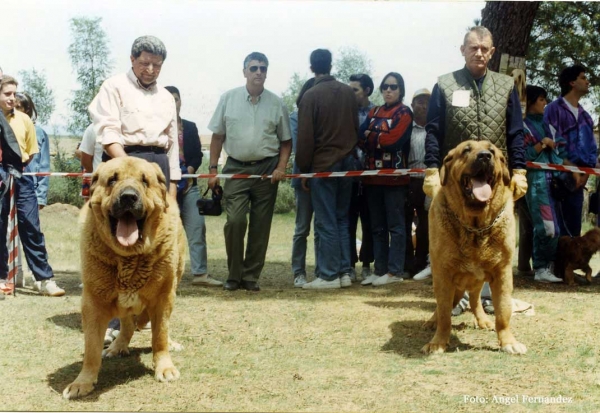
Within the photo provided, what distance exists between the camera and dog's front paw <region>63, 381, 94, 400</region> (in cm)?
361

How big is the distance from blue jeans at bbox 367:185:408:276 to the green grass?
74 cm

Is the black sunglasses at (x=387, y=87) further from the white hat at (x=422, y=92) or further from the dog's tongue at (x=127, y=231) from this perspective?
the dog's tongue at (x=127, y=231)

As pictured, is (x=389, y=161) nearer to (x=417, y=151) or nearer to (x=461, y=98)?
(x=417, y=151)

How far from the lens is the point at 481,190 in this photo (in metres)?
4.23

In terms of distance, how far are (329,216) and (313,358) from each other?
3.03 metres

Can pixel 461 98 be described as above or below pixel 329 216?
above

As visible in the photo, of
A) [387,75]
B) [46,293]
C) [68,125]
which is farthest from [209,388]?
[68,125]

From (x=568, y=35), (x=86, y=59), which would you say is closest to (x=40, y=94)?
(x=86, y=59)

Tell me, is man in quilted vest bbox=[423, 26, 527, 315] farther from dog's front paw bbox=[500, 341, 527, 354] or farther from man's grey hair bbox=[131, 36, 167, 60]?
man's grey hair bbox=[131, 36, 167, 60]

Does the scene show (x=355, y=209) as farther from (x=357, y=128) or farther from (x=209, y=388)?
(x=209, y=388)

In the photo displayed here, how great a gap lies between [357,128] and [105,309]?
424 cm

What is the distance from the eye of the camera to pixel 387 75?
7.40 meters

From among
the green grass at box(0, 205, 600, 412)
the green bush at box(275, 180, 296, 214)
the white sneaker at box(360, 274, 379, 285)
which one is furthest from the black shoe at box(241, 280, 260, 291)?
the green bush at box(275, 180, 296, 214)

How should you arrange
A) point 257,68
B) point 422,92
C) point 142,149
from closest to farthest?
1. point 142,149
2. point 257,68
3. point 422,92
